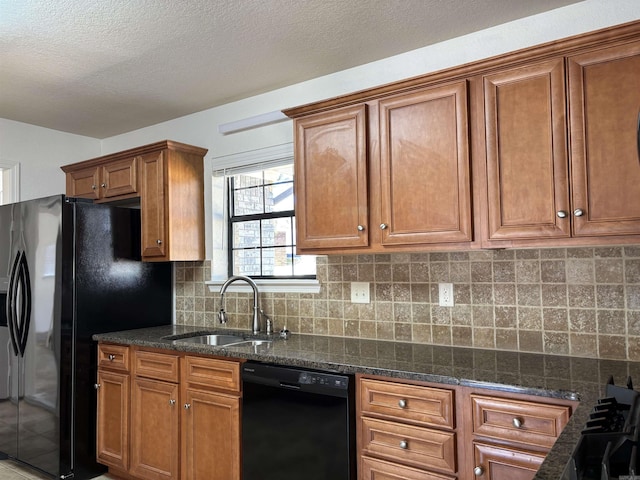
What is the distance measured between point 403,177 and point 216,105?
1.90m

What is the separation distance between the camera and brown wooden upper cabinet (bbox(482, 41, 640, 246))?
1.86 metres

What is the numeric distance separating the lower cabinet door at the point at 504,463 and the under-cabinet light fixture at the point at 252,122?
230 cm

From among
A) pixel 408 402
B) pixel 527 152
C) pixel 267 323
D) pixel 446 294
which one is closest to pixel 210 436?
pixel 267 323

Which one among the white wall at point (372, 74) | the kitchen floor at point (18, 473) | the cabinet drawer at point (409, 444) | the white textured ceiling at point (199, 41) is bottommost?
the kitchen floor at point (18, 473)

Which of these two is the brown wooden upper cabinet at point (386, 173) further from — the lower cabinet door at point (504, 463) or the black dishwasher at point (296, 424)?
the lower cabinet door at point (504, 463)

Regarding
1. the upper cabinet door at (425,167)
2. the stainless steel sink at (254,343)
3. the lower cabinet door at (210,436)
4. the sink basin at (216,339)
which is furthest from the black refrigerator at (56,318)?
the upper cabinet door at (425,167)

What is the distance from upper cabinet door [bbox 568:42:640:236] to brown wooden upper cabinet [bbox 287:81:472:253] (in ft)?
1.45

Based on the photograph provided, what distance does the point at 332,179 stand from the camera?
8.51 ft

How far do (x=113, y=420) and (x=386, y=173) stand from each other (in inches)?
92.0

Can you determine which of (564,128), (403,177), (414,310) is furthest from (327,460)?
(564,128)

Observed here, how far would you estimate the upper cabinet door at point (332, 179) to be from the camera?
250cm

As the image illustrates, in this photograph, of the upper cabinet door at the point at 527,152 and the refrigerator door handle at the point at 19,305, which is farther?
the refrigerator door handle at the point at 19,305

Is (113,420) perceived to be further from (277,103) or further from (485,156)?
(485,156)

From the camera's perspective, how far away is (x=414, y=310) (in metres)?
2.69
